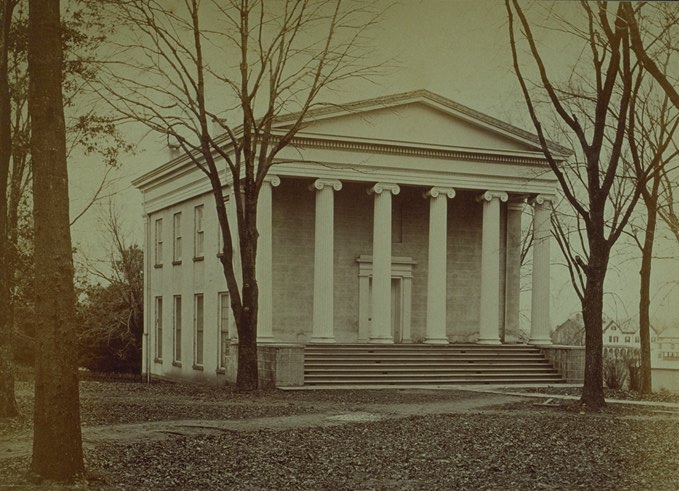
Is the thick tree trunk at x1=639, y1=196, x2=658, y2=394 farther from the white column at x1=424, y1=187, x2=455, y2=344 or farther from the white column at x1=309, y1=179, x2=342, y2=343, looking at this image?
the white column at x1=309, y1=179, x2=342, y2=343

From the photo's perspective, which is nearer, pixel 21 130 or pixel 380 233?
pixel 21 130

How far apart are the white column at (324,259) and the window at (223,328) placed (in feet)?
10.0

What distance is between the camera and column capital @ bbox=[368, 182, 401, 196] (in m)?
27.2

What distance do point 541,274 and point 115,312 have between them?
16838mm

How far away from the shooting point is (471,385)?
24.1 meters

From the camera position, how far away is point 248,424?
14141 mm

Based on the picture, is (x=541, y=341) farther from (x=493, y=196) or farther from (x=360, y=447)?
(x=360, y=447)

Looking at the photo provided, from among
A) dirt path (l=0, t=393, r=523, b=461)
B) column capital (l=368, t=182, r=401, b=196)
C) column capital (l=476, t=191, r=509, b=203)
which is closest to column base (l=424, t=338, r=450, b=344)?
column capital (l=368, t=182, r=401, b=196)

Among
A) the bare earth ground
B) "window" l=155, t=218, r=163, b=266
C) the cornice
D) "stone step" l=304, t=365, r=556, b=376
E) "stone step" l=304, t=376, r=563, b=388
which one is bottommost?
"stone step" l=304, t=376, r=563, b=388

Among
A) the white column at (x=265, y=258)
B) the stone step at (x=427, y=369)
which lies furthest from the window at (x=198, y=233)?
the stone step at (x=427, y=369)

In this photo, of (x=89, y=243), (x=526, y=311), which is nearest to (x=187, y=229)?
(x=89, y=243)

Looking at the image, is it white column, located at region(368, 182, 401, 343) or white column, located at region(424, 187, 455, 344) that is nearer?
white column, located at region(368, 182, 401, 343)


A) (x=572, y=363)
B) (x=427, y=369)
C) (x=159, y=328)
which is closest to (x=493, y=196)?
(x=572, y=363)

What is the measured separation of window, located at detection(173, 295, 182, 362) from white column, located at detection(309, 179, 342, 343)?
752cm
